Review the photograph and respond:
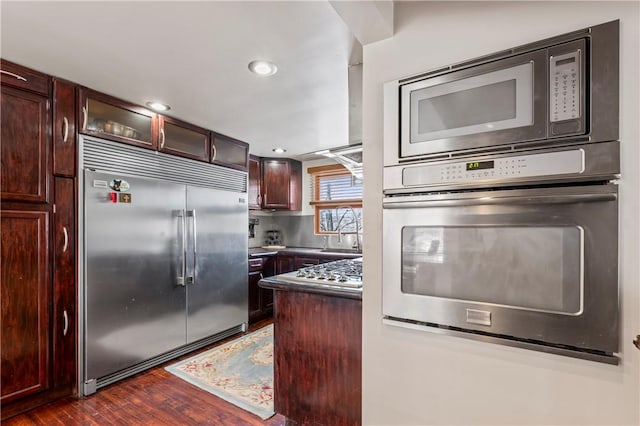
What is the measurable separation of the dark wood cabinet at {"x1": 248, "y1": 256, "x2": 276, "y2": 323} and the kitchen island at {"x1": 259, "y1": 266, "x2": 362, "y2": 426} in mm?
2161

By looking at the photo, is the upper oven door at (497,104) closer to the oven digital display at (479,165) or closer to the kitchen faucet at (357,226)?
the oven digital display at (479,165)

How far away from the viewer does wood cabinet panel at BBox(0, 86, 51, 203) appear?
200 cm

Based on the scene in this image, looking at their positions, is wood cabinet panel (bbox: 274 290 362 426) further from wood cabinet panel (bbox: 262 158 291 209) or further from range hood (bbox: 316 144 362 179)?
wood cabinet panel (bbox: 262 158 291 209)

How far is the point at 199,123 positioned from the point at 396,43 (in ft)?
7.72

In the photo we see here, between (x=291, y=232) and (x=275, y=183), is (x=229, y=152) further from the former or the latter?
(x=291, y=232)

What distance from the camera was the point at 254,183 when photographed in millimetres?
4473

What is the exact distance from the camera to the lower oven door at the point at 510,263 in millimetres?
944

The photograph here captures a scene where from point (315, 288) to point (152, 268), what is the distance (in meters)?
1.78

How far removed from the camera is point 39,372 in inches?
84.0

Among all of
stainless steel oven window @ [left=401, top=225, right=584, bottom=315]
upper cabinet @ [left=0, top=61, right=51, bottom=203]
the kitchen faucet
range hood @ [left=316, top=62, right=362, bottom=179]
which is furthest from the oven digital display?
the kitchen faucet

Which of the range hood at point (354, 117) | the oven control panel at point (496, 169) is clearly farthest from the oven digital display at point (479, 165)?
the range hood at point (354, 117)

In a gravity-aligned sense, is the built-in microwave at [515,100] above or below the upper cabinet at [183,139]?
below

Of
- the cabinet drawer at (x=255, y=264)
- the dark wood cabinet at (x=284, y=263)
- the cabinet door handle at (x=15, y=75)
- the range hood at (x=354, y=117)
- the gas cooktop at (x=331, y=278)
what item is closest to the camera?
the gas cooktop at (x=331, y=278)

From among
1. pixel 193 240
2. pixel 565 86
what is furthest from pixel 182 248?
pixel 565 86
